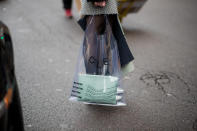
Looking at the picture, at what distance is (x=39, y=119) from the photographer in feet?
7.73

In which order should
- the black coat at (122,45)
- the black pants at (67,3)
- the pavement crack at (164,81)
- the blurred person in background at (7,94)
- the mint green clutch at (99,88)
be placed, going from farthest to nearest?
the black pants at (67,3) < the pavement crack at (164,81) < the black coat at (122,45) < the mint green clutch at (99,88) < the blurred person in background at (7,94)

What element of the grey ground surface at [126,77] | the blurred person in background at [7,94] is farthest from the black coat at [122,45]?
the blurred person in background at [7,94]

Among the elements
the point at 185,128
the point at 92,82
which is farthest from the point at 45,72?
the point at 185,128

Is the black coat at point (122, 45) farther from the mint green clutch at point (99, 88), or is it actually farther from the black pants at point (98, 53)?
the mint green clutch at point (99, 88)

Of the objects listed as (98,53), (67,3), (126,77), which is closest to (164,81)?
(126,77)

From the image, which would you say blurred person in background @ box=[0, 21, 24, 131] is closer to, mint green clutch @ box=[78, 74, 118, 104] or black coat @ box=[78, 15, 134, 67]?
mint green clutch @ box=[78, 74, 118, 104]

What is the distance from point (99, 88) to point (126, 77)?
105 cm

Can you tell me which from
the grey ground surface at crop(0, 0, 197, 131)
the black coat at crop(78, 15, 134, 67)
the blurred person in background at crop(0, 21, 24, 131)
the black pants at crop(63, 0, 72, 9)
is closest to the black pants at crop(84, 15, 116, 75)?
the black coat at crop(78, 15, 134, 67)

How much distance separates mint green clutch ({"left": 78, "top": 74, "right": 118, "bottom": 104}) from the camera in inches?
88.1

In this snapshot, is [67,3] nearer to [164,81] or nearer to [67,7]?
[67,7]

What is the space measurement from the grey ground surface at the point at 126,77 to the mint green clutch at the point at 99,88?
0.30 m

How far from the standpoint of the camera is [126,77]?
320cm

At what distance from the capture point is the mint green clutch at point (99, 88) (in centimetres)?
224

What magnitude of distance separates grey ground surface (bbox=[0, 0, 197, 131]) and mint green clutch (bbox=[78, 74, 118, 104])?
30 centimetres
